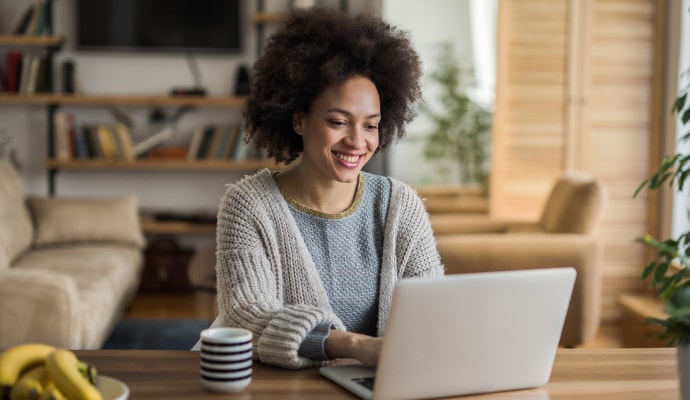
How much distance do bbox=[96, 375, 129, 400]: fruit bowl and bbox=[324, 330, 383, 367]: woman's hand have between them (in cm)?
37

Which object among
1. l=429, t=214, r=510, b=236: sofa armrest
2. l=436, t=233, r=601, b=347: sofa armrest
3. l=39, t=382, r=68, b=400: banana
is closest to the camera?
l=39, t=382, r=68, b=400: banana

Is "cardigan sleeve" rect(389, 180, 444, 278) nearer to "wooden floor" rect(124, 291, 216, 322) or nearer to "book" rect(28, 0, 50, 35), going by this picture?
"wooden floor" rect(124, 291, 216, 322)

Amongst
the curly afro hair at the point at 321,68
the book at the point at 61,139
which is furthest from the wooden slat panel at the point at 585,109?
the curly afro hair at the point at 321,68

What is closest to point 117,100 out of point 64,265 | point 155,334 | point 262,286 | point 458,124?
point 64,265

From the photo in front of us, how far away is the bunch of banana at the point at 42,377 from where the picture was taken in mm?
1132

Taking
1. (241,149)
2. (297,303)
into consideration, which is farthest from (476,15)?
(297,303)

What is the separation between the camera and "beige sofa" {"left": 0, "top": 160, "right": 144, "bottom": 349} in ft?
9.96

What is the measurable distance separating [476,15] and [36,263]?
2.77 m

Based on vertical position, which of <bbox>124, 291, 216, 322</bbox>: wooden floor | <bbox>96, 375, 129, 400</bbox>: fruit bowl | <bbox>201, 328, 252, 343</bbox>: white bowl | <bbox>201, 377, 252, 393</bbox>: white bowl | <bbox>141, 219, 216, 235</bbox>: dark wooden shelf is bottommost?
<bbox>124, 291, 216, 322</bbox>: wooden floor

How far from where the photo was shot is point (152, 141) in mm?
5387

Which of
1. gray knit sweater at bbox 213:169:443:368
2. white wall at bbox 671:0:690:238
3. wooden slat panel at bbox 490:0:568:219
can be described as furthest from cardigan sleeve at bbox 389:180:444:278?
A: wooden slat panel at bbox 490:0:568:219

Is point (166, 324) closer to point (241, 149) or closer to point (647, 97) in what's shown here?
point (241, 149)

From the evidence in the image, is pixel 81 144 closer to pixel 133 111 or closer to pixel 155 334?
pixel 133 111

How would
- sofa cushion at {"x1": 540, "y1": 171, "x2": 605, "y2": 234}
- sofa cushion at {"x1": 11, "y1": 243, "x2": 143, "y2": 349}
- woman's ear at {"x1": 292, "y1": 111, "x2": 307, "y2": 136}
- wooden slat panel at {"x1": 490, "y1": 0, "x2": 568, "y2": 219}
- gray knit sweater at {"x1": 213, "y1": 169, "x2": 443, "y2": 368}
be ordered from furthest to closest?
wooden slat panel at {"x1": 490, "y1": 0, "x2": 568, "y2": 219}, sofa cushion at {"x1": 540, "y1": 171, "x2": 605, "y2": 234}, sofa cushion at {"x1": 11, "y1": 243, "x2": 143, "y2": 349}, woman's ear at {"x1": 292, "y1": 111, "x2": 307, "y2": 136}, gray knit sweater at {"x1": 213, "y1": 169, "x2": 443, "y2": 368}
